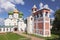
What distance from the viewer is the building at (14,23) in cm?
3791

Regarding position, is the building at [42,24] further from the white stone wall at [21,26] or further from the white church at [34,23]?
the white stone wall at [21,26]

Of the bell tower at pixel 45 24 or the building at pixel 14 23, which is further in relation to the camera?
the building at pixel 14 23

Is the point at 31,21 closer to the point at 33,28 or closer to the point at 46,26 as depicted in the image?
the point at 33,28

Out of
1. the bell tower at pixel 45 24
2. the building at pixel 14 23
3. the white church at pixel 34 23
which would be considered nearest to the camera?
the bell tower at pixel 45 24

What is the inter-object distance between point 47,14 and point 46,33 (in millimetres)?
3458

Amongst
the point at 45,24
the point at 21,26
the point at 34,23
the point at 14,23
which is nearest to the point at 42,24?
the point at 45,24

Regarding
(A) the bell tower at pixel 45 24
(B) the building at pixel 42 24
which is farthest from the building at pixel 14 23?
(A) the bell tower at pixel 45 24

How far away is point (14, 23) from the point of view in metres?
42.3

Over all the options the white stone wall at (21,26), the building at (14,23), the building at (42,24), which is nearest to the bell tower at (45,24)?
the building at (42,24)

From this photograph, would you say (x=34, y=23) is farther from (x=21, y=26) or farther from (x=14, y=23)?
(x=14, y=23)

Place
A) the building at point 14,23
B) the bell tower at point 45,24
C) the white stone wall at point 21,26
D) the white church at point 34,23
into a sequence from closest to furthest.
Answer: the bell tower at point 45,24, the white church at point 34,23, the white stone wall at point 21,26, the building at point 14,23

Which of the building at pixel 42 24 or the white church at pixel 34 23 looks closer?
the building at pixel 42 24

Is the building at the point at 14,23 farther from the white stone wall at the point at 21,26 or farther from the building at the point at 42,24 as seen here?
the building at the point at 42,24

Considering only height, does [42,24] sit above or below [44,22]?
below
